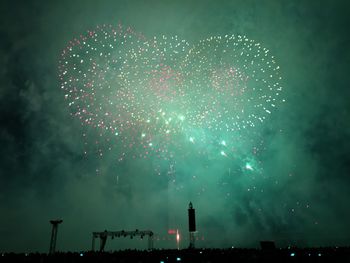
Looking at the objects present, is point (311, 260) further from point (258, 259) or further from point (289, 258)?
point (258, 259)

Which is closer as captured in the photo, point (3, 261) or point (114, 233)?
point (3, 261)

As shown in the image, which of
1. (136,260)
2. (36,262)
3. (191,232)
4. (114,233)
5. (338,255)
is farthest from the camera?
(114,233)

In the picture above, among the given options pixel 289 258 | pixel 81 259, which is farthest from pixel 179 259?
pixel 289 258

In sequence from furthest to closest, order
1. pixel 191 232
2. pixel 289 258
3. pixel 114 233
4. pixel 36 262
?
pixel 114 233
pixel 191 232
pixel 289 258
pixel 36 262

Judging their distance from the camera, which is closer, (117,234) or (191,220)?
(191,220)

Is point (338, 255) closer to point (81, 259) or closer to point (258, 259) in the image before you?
point (258, 259)

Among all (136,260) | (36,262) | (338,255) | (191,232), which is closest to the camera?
(36,262)

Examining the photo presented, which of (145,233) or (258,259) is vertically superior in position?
(145,233)

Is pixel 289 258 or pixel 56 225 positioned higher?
pixel 56 225

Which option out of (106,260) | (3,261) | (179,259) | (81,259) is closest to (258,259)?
(179,259)
